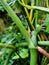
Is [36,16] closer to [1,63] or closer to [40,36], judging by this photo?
[40,36]

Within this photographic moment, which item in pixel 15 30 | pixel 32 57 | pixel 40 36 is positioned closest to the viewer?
pixel 32 57

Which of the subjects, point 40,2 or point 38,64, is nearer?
point 38,64

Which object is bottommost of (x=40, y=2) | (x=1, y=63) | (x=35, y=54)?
(x=1, y=63)

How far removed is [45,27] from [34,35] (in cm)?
7

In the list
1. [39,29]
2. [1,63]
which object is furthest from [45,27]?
[1,63]

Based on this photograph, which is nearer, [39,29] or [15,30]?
[39,29]

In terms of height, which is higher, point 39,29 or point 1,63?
point 39,29

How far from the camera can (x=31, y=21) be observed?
3.08ft

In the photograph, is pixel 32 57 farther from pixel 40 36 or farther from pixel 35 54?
pixel 40 36

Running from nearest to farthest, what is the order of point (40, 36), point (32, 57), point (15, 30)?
point (32, 57), point (40, 36), point (15, 30)

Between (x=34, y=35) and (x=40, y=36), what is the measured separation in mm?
67

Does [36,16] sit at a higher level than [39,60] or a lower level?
higher

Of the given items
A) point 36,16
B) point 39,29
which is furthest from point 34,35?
point 36,16

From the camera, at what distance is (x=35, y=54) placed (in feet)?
2.46
